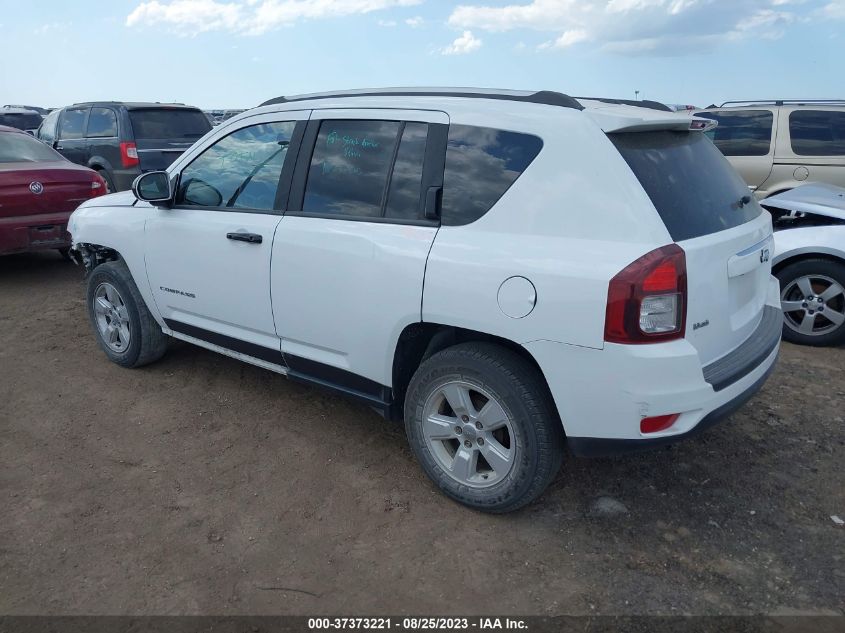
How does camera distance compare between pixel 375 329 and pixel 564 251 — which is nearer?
pixel 564 251

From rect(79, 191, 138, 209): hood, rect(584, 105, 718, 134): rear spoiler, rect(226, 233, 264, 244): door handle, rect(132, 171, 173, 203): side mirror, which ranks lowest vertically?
rect(226, 233, 264, 244): door handle

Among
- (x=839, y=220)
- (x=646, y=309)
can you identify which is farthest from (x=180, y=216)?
(x=839, y=220)

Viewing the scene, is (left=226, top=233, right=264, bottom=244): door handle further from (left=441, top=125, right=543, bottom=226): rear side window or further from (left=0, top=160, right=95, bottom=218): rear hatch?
(left=0, top=160, right=95, bottom=218): rear hatch

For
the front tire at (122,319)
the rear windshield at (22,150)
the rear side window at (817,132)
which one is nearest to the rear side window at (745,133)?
the rear side window at (817,132)

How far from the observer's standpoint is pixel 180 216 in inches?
161

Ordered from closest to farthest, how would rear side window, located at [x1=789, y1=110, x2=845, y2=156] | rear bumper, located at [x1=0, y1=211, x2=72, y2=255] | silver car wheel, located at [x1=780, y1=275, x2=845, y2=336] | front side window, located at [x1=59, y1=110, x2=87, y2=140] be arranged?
silver car wheel, located at [x1=780, y1=275, x2=845, y2=336], rear bumper, located at [x1=0, y1=211, x2=72, y2=255], rear side window, located at [x1=789, y1=110, x2=845, y2=156], front side window, located at [x1=59, y1=110, x2=87, y2=140]

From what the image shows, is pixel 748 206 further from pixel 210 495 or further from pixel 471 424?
pixel 210 495

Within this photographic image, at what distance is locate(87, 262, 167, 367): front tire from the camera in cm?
460

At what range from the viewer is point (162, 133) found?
33.3 feet

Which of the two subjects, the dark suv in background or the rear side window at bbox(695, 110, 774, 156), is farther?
the dark suv in background

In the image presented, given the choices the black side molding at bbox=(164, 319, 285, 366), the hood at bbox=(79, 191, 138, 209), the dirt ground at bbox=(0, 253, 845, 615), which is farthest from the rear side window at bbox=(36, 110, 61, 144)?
the black side molding at bbox=(164, 319, 285, 366)

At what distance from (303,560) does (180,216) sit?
2.25 meters

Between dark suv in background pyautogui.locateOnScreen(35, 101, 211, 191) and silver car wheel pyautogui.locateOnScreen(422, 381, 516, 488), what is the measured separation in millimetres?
8057

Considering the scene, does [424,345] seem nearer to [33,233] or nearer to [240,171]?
[240,171]
